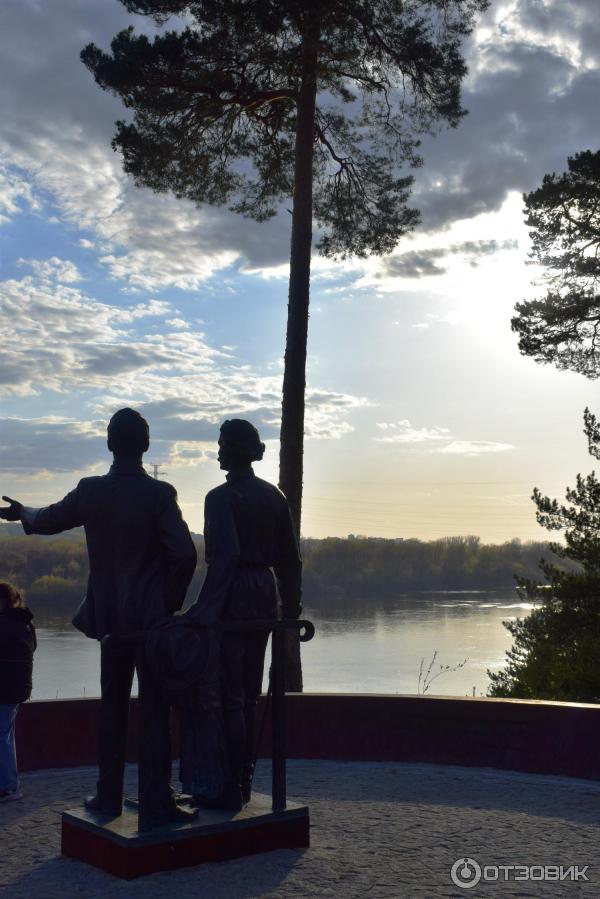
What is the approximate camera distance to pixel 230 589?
4.77 meters

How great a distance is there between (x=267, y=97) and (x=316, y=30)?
3.58ft

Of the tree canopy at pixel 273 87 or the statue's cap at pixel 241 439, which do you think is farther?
the tree canopy at pixel 273 87

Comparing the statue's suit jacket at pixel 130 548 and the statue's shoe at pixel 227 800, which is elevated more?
the statue's suit jacket at pixel 130 548

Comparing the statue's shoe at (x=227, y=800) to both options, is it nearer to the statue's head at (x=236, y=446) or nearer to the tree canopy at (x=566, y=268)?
the statue's head at (x=236, y=446)

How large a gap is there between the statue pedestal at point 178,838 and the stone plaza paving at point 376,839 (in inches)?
2.1

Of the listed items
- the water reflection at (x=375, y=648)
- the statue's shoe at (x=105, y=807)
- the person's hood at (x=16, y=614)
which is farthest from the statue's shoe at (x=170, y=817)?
the water reflection at (x=375, y=648)

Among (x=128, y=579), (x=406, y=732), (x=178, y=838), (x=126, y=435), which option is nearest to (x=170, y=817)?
(x=178, y=838)

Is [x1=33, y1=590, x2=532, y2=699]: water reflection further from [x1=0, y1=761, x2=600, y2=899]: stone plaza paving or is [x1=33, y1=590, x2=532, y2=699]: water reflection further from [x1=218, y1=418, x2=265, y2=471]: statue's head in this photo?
[x1=218, y1=418, x2=265, y2=471]: statue's head

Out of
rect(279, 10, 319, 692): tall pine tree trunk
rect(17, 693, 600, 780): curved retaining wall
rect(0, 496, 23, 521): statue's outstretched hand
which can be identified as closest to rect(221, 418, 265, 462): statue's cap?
rect(0, 496, 23, 521): statue's outstretched hand

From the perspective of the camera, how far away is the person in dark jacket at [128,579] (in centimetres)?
449

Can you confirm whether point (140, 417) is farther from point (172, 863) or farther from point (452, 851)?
point (452, 851)

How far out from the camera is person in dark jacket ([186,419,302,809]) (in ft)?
15.5

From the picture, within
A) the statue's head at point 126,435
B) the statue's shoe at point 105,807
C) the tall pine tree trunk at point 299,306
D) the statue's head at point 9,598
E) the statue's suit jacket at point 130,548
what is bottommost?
the statue's shoe at point 105,807

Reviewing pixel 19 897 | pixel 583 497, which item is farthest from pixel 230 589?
pixel 583 497
